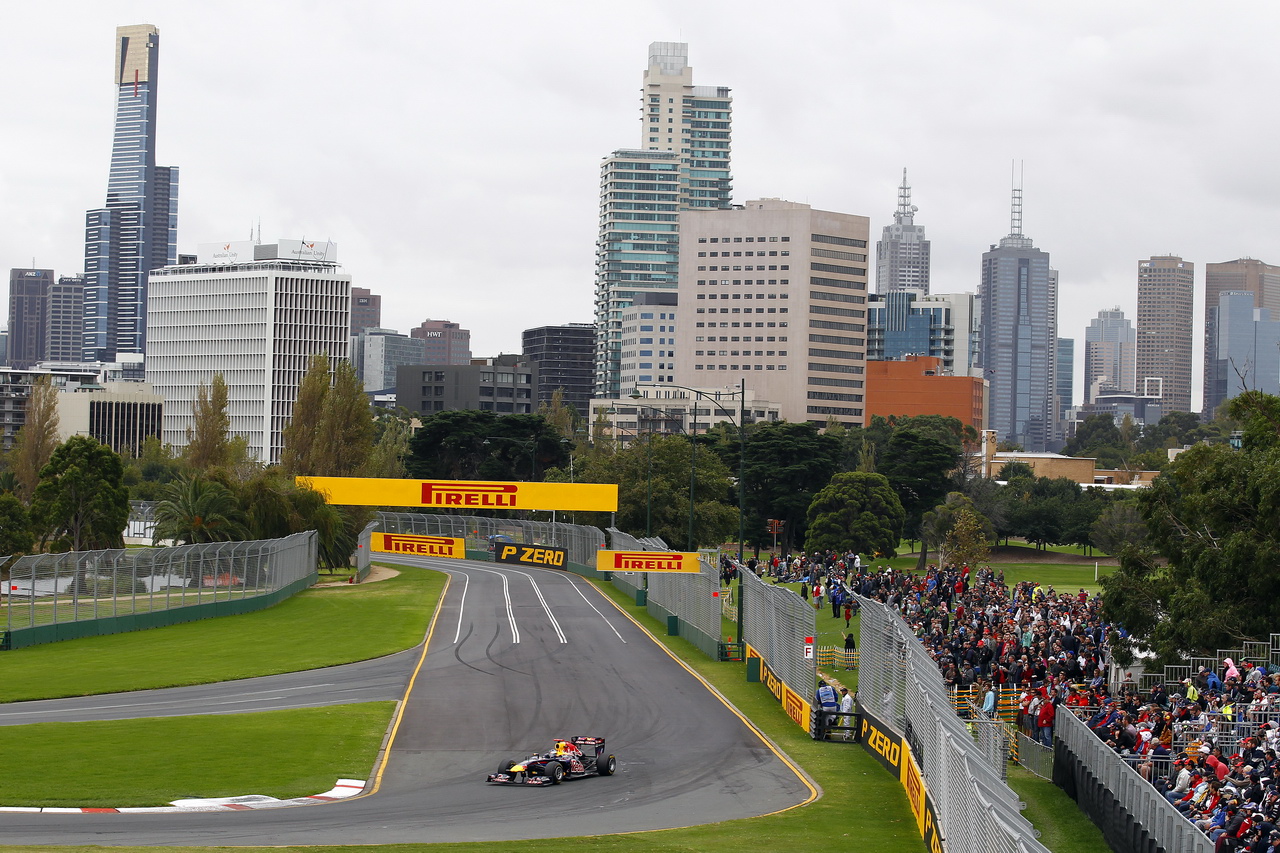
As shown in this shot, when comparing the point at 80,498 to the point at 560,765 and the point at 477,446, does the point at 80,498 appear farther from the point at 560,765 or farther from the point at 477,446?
the point at 477,446

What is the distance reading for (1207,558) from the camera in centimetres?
3656

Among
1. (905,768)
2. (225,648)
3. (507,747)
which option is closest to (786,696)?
(507,747)

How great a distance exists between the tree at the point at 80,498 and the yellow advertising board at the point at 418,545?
19.1 metres

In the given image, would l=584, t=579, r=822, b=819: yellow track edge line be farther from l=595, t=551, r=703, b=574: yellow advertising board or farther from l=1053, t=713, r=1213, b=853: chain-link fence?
l=1053, t=713, r=1213, b=853: chain-link fence

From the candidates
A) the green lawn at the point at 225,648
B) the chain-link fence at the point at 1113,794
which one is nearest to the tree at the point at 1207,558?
the chain-link fence at the point at 1113,794

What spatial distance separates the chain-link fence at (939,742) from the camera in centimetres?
1409

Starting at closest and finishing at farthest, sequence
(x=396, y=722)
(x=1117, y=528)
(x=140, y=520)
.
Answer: (x=396, y=722)
(x=1117, y=528)
(x=140, y=520)

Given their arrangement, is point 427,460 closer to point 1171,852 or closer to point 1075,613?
point 1075,613

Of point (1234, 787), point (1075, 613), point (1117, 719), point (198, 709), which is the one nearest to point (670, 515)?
point (1075, 613)

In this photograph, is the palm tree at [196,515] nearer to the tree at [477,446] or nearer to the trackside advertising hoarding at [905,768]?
the trackside advertising hoarding at [905,768]

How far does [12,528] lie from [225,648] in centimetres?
2038

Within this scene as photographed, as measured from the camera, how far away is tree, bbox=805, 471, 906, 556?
87.9 meters

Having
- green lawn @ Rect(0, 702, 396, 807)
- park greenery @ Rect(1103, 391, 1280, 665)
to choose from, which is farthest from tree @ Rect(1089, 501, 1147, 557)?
green lawn @ Rect(0, 702, 396, 807)

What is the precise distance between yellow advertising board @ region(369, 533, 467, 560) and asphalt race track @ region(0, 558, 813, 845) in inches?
1235
